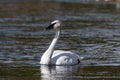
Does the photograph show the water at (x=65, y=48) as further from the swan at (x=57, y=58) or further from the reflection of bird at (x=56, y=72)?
the swan at (x=57, y=58)

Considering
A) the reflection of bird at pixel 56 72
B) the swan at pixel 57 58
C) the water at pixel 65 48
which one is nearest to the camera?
the reflection of bird at pixel 56 72

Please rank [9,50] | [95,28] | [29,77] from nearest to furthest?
[29,77]
[9,50]
[95,28]

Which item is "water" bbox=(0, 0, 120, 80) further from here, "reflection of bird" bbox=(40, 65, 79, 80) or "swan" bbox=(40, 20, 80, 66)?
"swan" bbox=(40, 20, 80, 66)

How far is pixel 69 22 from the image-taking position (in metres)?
39.2

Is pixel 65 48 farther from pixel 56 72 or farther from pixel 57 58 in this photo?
pixel 56 72

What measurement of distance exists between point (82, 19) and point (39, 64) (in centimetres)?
2069

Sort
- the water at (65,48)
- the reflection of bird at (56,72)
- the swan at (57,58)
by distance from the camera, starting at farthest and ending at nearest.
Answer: the swan at (57,58) < the water at (65,48) < the reflection of bird at (56,72)

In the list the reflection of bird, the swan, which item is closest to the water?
the reflection of bird

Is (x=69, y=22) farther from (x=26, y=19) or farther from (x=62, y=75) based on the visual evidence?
(x=62, y=75)

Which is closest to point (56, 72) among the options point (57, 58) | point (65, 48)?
point (57, 58)

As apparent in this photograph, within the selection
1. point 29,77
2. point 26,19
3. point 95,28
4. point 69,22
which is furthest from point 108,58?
point 26,19

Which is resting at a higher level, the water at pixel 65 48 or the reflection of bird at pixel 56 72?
the water at pixel 65 48

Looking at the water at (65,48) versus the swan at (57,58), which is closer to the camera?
the water at (65,48)

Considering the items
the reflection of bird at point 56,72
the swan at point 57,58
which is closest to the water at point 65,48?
the reflection of bird at point 56,72
